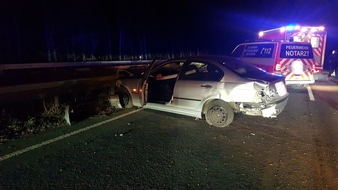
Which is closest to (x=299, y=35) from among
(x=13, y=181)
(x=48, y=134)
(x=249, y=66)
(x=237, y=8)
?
(x=249, y=66)

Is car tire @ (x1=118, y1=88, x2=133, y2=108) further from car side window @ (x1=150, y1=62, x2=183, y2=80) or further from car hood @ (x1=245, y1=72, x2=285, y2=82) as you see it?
car hood @ (x1=245, y1=72, x2=285, y2=82)

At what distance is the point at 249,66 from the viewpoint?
6375mm

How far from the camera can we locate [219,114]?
5898 mm

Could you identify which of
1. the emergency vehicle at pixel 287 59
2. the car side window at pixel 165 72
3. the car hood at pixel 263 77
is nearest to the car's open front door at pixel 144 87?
the car side window at pixel 165 72

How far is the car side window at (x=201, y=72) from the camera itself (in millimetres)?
6016

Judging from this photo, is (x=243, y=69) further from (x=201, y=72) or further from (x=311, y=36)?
(x=311, y=36)

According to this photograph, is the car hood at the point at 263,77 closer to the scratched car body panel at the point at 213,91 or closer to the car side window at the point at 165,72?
the scratched car body panel at the point at 213,91

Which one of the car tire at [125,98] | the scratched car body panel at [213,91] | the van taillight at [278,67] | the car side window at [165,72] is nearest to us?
the scratched car body panel at [213,91]

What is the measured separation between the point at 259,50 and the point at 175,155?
7252 millimetres

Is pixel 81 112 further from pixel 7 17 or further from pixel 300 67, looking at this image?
pixel 7 17

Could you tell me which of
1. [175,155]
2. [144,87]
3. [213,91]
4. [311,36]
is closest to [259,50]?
[311,36]

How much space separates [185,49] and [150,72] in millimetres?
34968

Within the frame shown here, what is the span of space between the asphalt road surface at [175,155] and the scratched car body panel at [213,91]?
376mm

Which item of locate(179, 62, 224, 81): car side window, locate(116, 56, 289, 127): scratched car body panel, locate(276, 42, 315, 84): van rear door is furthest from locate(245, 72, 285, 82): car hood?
locate(276, 42, 315, 84): van rear door
